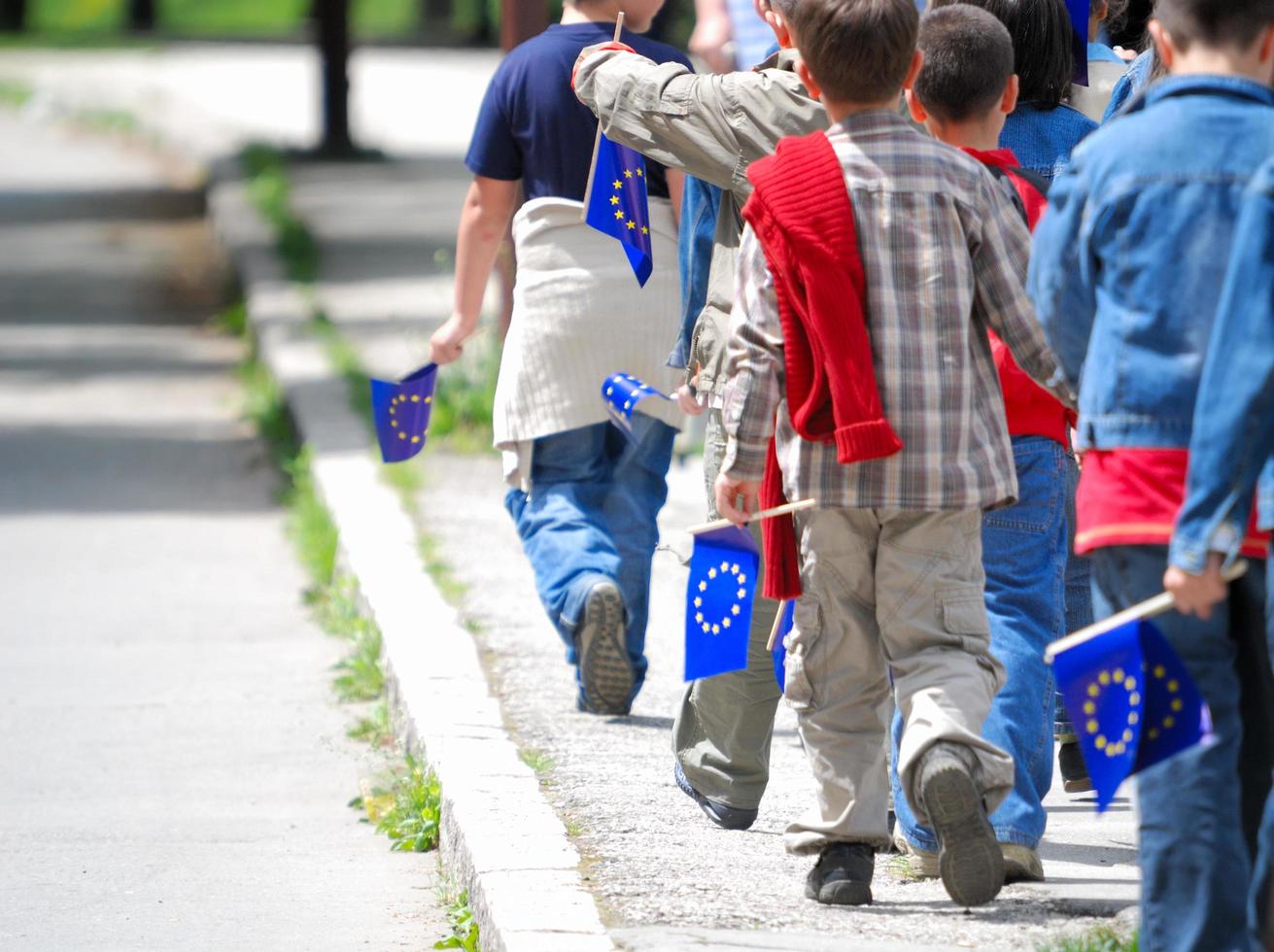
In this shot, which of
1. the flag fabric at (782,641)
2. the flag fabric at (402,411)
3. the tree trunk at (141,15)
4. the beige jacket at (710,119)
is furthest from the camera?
the tree trunk at (141,15)

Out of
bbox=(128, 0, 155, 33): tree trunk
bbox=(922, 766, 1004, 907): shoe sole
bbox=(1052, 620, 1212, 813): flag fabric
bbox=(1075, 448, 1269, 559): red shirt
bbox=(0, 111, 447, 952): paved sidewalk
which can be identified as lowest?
bbox=(128, 0, 155, 33): tree trunk

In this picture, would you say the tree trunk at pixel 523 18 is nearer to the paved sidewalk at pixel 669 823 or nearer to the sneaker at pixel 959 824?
the paved sidewalk at pixel 669 823

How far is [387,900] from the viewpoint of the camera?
4.54 meters

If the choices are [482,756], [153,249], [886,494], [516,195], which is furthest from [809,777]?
[153,249]

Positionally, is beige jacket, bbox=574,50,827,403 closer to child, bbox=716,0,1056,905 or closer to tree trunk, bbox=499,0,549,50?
child, bbox=716,0,1056,905

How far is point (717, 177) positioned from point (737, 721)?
43.2 inches

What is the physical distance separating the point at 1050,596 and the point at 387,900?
4.89 ft

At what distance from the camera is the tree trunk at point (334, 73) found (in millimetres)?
20641

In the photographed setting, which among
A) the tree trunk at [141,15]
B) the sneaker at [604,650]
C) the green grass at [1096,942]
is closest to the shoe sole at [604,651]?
the sneaker at [604,650]

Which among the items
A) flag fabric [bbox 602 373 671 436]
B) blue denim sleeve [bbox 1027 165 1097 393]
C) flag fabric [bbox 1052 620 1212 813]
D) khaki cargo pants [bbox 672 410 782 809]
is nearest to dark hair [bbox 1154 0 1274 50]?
blue denim sleeve [bbox 1027 165 1097 393]

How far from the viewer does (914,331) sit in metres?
3.71

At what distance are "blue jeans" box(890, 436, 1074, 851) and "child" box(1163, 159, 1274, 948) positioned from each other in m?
1.28

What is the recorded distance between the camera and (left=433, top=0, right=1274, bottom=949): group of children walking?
10.0ft

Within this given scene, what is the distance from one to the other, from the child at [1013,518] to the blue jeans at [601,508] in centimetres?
133
